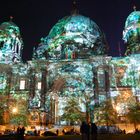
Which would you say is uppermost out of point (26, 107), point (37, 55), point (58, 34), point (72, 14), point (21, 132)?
point (72, 14)

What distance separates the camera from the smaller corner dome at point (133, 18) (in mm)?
60662

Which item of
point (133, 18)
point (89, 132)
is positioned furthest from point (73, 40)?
point (89, 132)

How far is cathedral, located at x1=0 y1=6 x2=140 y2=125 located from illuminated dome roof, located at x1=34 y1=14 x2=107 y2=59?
0.61ft

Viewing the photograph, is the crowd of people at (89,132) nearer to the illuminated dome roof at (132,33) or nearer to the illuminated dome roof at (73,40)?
the illuminated dome roof at (73,40)

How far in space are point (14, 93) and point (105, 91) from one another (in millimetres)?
14968

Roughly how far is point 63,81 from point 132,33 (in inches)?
655

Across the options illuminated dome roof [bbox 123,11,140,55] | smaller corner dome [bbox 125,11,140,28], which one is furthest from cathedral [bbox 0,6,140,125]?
smaller corner dome [bbox 125,11,140,28]

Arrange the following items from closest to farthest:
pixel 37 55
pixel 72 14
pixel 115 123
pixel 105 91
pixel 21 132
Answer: pixel 21 132, pixel 115 123, pixel 105 91, pixel 37 55, pixel 72 14

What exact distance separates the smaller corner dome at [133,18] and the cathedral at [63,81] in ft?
6.55

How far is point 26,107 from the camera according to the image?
167ft

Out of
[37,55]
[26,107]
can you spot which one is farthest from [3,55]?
[26,107]

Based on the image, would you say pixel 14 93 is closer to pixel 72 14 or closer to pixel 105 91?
pixel 105 91

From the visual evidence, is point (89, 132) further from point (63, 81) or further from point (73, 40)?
point (73, 40)

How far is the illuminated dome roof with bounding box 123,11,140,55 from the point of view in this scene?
56688 mm
